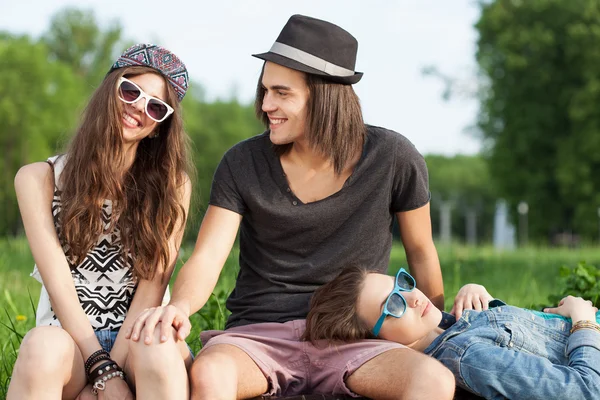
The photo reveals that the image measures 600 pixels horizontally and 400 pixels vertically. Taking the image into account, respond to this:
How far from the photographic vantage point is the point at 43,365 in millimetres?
2863

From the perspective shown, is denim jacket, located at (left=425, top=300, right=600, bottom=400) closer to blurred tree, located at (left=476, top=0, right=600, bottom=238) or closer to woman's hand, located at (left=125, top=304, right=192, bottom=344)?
woman's hand, located at (left=125, top=304, right=192, bottom=344)

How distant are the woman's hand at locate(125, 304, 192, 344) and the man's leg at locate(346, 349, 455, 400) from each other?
0.68 metres

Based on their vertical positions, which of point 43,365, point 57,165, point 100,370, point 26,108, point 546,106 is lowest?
point 26,108

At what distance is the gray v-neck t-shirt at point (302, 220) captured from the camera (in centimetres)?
363

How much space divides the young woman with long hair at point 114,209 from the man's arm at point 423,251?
3.26 feet

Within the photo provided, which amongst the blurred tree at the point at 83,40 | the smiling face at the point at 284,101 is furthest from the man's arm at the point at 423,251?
the blurred tree at the point at 83,40

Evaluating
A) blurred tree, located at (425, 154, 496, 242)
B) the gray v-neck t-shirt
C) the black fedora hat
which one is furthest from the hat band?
blurred tree, located at (425, 154, 496, 242)

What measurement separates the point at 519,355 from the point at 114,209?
1.70m

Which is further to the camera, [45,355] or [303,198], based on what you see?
[303,198]

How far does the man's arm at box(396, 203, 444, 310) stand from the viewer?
382 cm

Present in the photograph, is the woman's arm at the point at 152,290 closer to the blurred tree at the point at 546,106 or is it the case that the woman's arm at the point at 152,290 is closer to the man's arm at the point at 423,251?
the man's arm at the point at 423,251

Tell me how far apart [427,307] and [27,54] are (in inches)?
1397

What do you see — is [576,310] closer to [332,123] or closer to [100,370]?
[332,123]

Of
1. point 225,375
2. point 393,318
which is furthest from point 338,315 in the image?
point 225,375
